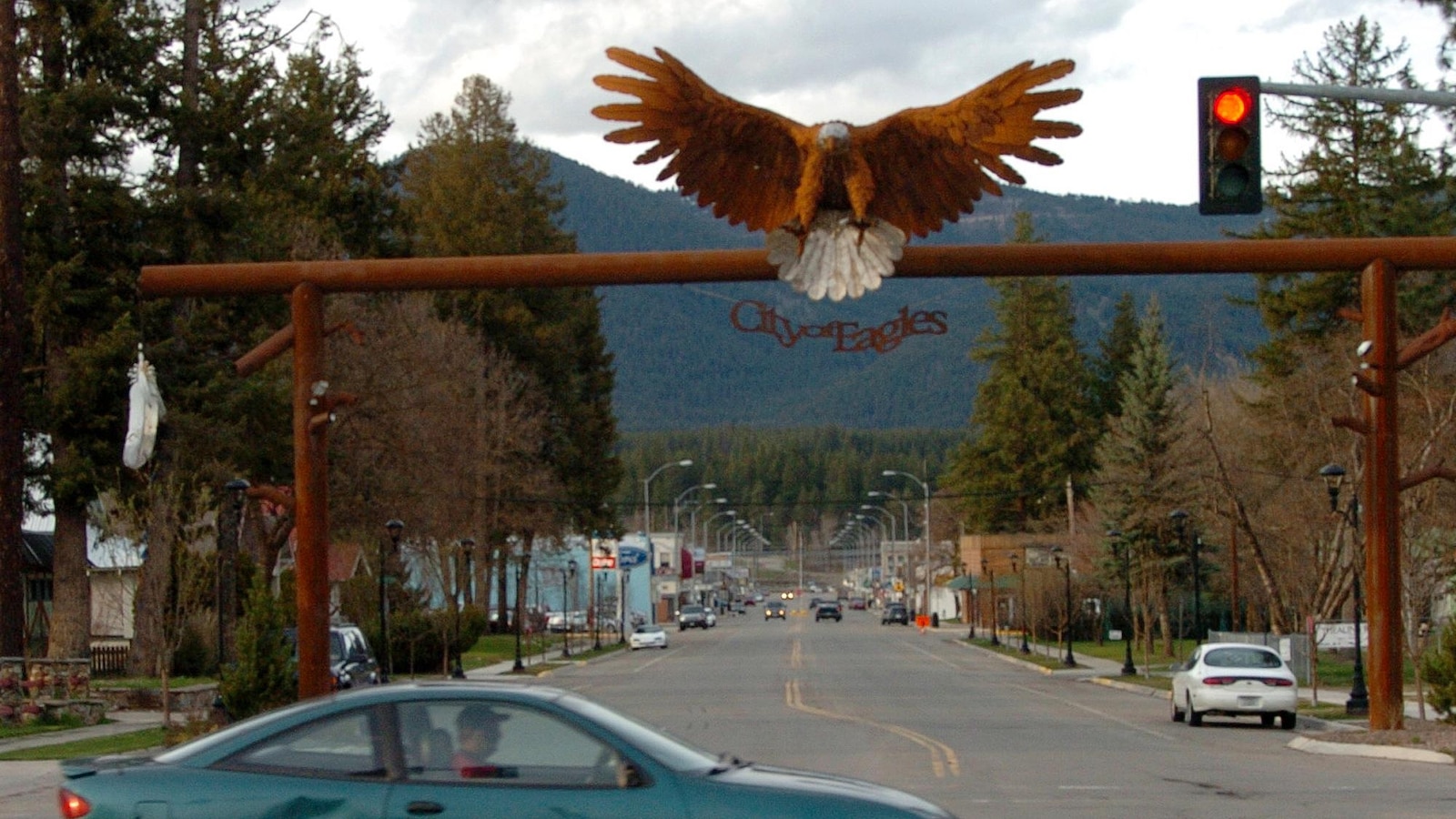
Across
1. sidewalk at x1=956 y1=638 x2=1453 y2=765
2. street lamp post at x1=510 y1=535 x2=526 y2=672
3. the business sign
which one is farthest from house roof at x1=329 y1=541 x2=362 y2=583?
the business sign

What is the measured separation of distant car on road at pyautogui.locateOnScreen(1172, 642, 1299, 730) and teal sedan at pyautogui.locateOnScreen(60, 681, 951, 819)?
70.6 feet

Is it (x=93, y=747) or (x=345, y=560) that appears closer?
(x=93, y=747)

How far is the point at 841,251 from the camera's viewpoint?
1590cm

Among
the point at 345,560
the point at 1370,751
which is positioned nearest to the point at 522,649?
the point at 345,560

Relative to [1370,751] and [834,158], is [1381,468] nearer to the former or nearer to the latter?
[1370,751]

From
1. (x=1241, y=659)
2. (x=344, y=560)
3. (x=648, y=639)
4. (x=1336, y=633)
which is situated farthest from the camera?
(x=648, y=639)

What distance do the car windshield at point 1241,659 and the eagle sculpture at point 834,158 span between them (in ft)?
51.8

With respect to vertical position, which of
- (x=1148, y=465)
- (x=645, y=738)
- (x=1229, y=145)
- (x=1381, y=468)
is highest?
(x=1229, y=145)

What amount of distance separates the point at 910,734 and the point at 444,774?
18.6 meters

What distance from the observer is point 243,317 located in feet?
138

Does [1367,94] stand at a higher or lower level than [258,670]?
higher

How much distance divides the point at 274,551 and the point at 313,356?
22714 millimetres

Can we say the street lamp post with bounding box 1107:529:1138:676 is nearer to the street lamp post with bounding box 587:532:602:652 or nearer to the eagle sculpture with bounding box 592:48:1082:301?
the street lamp post with bounding box 587:532:602:652

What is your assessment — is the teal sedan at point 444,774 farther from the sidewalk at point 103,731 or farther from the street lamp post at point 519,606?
the street lamp post at point 519,606
